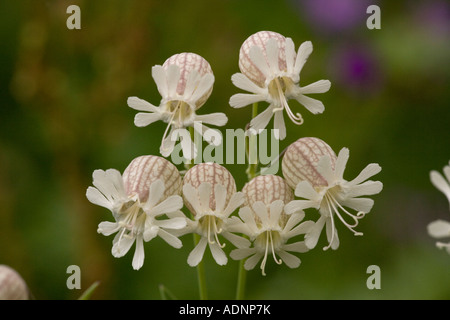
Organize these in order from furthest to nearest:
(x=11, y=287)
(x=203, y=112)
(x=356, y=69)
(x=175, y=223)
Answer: (x=356, y=69)
(x=203, y=112)
(x=11, y=287)
(x=175, y=223)

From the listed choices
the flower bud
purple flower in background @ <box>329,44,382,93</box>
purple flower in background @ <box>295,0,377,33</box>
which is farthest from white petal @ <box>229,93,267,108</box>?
purple flower in background @ <box>295,0,377,33</box>

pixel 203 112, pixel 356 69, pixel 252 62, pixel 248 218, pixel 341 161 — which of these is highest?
pixel 356 69

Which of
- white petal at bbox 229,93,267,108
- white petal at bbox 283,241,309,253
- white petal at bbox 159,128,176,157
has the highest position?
white petal at bbox 229,93,267,108

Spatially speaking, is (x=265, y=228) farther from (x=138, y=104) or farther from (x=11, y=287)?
(x=11, y=287)

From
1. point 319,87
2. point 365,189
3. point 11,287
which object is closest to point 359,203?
point 365,189

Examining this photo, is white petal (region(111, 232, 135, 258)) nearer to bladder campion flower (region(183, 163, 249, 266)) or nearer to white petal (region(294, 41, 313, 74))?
bladder campion flower (region(183, 163, 249, 266))
